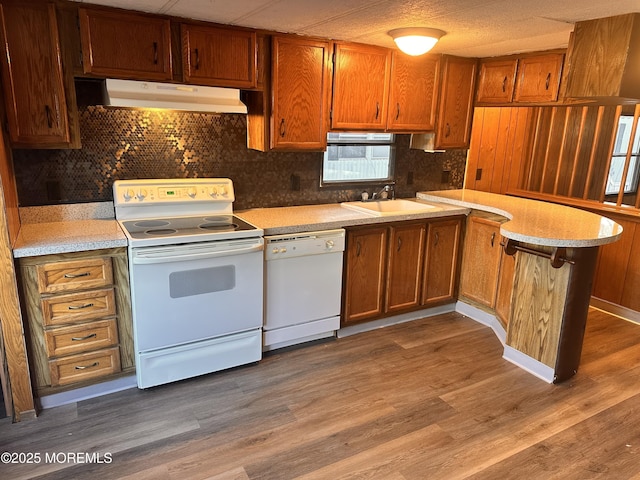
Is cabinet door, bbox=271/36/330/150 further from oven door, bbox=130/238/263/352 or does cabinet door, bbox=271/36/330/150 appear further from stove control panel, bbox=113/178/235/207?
oven door, bbox=130/238/263/352

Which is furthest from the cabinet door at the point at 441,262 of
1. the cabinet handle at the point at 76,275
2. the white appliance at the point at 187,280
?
the cabinet handle at the point at 76,275

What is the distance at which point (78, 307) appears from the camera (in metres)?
2.50

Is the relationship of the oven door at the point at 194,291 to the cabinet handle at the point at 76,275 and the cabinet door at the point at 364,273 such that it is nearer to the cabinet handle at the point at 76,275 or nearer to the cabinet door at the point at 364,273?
the cabinet handle at the point at 76,275

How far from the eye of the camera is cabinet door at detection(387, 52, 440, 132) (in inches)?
140

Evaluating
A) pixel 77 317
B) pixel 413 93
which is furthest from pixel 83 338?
pixel 413 93

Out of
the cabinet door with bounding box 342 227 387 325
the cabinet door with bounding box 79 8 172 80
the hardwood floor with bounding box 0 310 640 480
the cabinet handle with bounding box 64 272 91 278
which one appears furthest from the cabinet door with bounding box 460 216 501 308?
the cabinet handle with bounding box 64 272 91 278

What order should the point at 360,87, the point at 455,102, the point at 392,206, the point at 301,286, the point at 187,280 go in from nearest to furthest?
1. the point at 187,280
2. the point at 301,286
3. the point at 360,87
4. the point at 455,102
5. the point at 392,206

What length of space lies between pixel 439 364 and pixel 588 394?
2.95ft

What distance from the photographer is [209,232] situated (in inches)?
107

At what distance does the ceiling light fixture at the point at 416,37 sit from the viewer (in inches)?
111

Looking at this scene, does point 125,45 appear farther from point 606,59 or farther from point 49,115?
point 606,59

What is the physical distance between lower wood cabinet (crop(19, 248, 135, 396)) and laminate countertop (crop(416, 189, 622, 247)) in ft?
7.67

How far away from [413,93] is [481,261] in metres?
1.47

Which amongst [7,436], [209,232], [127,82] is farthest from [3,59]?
[7,436]
